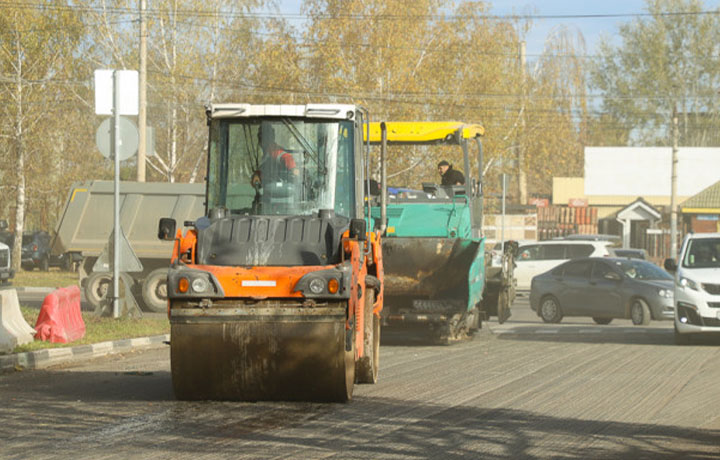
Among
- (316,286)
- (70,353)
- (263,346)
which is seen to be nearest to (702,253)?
(70,353)

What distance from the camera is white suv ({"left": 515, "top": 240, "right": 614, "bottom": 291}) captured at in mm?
36188

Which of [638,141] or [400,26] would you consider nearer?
[400,26]

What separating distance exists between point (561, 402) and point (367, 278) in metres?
2.25

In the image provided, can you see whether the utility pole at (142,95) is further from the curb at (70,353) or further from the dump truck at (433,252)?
the curb at (70,353)

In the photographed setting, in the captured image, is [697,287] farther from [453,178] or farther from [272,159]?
[272,159]

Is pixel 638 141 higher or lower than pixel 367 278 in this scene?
higher

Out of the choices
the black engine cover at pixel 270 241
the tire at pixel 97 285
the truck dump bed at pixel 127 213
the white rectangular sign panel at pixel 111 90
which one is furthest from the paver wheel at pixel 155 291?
the black engine cover at pixel 270 241

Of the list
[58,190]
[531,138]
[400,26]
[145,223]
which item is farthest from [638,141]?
[145,223]

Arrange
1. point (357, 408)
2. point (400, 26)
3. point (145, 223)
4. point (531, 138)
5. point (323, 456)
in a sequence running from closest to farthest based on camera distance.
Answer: point (323, 456)
point (357, 408)
point (145, 223)
point (400, 26)
point (531, 138)

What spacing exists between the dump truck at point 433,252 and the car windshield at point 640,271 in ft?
25.7

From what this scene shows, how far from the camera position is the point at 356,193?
1209 cm

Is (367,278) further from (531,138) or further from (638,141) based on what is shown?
(638,141)

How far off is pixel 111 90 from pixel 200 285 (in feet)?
30.8

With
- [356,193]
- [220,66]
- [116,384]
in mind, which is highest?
[220,66]
